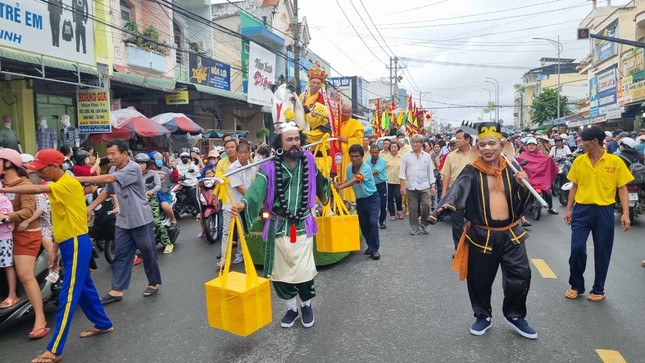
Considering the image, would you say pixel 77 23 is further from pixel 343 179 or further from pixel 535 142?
pixel 535 142

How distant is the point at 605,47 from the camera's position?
109 ft

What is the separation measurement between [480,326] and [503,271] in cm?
51

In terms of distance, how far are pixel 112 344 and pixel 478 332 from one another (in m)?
3.13

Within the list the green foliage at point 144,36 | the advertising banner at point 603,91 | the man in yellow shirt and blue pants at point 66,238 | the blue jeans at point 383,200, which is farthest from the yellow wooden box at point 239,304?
the advertising banner at point 603,91

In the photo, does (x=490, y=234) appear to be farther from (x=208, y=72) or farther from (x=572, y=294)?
(x=208, y=72)

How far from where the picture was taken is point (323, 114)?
6402mm

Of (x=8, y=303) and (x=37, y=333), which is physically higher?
(x=8, y=303)

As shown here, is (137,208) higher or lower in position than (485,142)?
lower

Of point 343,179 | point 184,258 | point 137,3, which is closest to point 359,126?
point 343,179

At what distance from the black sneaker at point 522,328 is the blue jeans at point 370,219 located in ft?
9.79

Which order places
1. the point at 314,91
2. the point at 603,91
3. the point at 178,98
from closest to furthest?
the point at 314,91
the point at 178,98
the point at 603,91

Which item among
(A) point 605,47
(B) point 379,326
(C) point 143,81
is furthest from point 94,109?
(A) point 605,47

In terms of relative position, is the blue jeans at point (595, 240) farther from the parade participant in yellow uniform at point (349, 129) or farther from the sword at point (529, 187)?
the parade participant in yellow uniform at point (349, 129)

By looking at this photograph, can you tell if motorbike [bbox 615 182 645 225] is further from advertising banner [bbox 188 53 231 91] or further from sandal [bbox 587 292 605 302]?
advertising banner [bbox 188 53 231 91]
